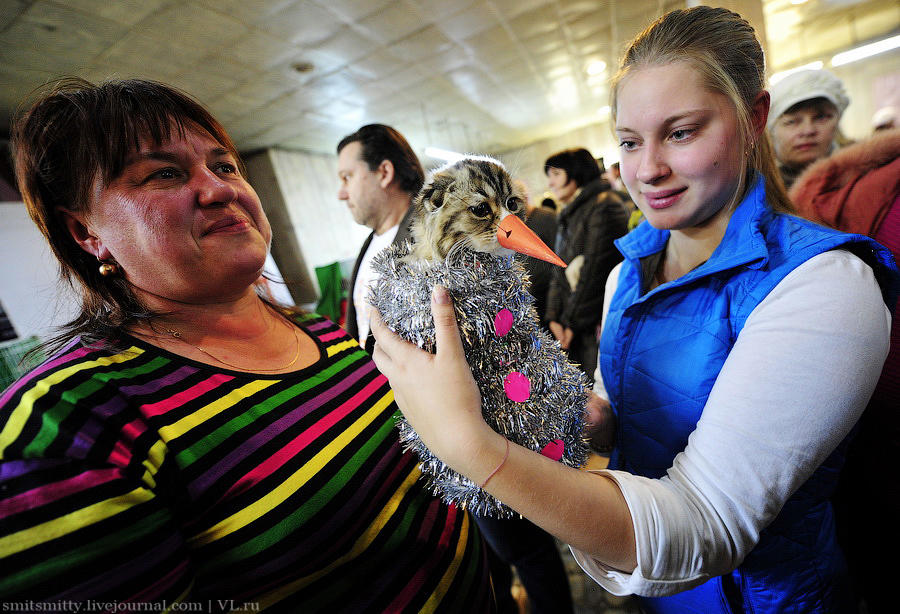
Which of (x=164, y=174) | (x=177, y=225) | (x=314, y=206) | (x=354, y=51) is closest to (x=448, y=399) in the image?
(x=177, y=225)

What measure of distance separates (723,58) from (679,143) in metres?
0.21

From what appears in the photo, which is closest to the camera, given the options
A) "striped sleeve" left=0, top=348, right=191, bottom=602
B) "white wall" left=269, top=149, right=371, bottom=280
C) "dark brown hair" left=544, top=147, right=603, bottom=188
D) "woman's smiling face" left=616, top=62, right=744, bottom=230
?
"striped sleeve" left=0, top=348, right=191, bottom=602

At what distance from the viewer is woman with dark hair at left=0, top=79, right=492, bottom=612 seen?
0.55 m

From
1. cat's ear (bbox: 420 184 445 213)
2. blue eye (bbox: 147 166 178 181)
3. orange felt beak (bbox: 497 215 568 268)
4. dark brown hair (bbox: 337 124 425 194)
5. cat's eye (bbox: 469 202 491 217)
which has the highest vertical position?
dark brown hair (bbox: 337 124 425 194)

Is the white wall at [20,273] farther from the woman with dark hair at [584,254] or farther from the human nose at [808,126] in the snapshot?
Answer: the human nose at [808,126]

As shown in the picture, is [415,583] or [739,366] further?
[415,583]

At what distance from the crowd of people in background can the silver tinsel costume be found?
0.18 feet

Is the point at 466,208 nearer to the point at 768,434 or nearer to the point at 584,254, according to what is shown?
the point at 768,434

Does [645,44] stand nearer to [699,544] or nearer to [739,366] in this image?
[739,366]

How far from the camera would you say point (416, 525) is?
3.15 feet

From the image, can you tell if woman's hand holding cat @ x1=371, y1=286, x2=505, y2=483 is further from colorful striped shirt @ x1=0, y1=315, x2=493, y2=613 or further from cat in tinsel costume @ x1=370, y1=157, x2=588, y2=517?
colorful striped shirt @ x1=0, y1=315, x2=493, y2=613

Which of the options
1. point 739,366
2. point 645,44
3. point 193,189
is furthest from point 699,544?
point 193,189

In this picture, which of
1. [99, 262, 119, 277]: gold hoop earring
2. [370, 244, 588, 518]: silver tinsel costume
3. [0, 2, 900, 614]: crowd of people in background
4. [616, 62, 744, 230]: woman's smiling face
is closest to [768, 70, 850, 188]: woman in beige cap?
[0, 2, 900, 614]: crowd of people in background

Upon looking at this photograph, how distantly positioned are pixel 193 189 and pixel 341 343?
57cm
